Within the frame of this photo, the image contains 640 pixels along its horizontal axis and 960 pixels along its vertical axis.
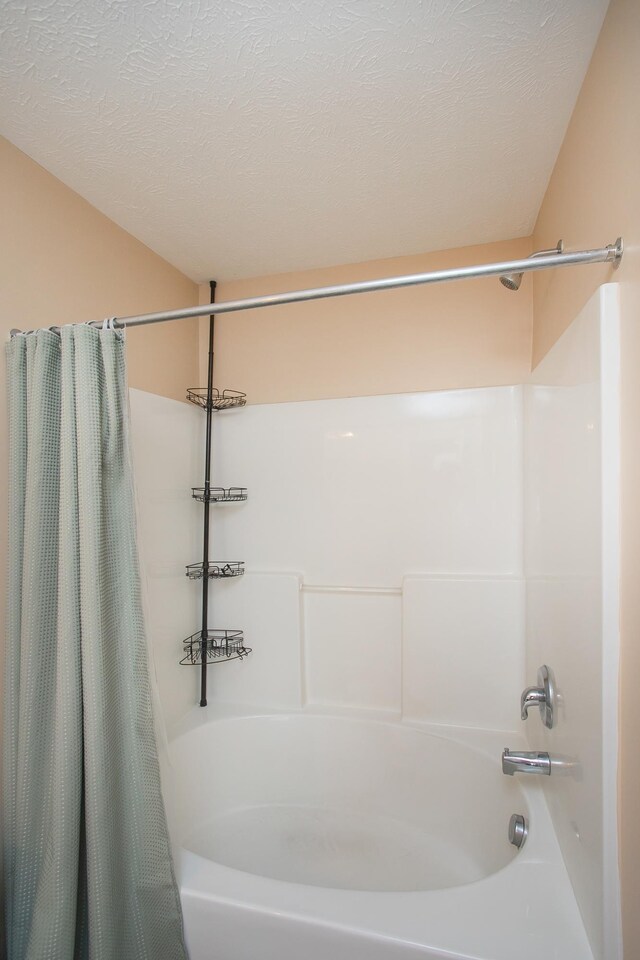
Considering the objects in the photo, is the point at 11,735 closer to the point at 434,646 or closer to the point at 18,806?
the point at 18,806

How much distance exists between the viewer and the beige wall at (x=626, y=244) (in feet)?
2.78

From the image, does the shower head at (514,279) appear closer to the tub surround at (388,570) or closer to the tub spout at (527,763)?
the tub surround at (388,570)

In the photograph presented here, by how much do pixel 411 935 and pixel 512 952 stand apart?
19 cm

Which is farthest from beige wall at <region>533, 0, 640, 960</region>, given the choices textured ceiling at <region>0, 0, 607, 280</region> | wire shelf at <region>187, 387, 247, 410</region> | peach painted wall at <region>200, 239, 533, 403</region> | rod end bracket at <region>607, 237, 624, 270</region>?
wire shelf at <region>187, 387, 247, 410</region>

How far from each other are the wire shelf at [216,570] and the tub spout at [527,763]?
1.22 m

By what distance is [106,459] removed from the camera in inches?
48.3

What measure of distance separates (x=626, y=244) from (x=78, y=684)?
148 centimetres

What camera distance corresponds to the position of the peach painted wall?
6.35ft

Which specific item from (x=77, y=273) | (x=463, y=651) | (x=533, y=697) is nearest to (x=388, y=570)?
(x=463, y=651)

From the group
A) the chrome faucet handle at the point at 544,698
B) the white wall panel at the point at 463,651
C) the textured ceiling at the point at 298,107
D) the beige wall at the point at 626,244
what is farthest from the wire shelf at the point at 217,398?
the chrome faucet handle at the point at 544,698

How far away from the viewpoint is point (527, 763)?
132cm

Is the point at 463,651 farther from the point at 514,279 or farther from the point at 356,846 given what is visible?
the point at 514,279

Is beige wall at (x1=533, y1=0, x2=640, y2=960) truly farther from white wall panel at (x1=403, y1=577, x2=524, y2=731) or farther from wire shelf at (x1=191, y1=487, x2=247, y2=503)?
wire shelf at (x1=191, y1=487, x2=247, y2=503)

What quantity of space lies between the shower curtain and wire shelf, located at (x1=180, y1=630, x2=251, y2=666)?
2.95 ft
